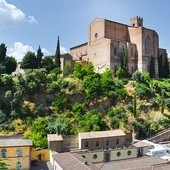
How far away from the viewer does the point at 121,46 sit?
7388 centimetres

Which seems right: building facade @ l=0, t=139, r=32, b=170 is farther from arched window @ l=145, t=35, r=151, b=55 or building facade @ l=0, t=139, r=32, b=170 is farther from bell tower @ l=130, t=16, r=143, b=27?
bell tower @ l=130, t=16, r=143, b=27

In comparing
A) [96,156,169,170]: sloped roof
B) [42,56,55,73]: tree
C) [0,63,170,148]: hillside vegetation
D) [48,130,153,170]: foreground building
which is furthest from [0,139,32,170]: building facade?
[42,56,55,73]: tree

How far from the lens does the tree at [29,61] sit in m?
69.6

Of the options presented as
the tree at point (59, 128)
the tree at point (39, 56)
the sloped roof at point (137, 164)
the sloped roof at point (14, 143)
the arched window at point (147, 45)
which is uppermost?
the arched window at point (147, 45)

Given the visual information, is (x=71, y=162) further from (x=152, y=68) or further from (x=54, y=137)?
(x=152, y=68)

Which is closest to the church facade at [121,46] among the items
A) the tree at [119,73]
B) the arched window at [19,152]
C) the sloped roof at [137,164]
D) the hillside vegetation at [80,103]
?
the tree at [119,73]

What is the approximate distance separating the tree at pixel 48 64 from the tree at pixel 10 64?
636 cm

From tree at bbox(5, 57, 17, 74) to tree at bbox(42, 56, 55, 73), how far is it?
6356 mm

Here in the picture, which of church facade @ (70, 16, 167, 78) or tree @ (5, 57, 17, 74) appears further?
church facade @ (70, 16, 167, 78)

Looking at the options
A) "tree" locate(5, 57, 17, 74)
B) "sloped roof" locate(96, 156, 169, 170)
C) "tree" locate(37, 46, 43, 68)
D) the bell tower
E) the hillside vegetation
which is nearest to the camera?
"sloped roof" locate(96, 156, 169, 170)

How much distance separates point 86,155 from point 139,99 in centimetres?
2243

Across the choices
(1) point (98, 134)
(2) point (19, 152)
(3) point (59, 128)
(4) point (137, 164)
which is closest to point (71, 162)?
(2) point (19, 152)

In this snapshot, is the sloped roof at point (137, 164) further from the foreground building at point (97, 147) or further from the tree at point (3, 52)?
the tree at point (3, 52)

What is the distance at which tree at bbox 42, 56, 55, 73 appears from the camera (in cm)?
7038
